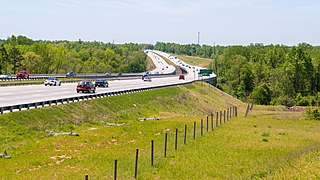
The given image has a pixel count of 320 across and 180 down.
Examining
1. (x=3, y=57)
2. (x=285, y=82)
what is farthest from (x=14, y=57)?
(x=285, y=82)

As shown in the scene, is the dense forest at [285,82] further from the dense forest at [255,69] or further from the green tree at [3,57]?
the green tree at [3,57]

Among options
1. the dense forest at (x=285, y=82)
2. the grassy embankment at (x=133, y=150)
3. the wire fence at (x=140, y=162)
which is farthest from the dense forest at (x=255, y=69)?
the wire fence at (x=140, y=162)

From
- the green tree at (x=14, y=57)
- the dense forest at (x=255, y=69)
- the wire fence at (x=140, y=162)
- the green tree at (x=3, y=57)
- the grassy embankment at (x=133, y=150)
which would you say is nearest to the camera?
the wire fence at (x=140, y=162)

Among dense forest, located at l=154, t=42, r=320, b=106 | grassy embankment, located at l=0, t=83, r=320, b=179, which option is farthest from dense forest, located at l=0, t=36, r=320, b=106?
grassy embankment, located at l=0, t=83, r=320, b=179

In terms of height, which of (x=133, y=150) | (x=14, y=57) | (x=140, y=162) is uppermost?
(x=14, y=57)

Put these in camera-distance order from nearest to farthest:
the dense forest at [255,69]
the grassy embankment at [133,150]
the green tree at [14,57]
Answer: the grassy embankment at [133,150]
the green tree at [14,57]
the dense forest at [255,69]

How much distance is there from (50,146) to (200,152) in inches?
350

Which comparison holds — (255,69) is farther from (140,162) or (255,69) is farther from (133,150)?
(140,162)

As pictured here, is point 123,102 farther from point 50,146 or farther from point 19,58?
point 19,58

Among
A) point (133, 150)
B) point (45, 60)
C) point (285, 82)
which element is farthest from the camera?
point (45, 60)

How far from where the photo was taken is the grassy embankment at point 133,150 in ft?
73.6

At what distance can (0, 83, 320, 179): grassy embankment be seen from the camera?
2242 centimetres

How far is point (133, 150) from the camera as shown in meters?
29.0

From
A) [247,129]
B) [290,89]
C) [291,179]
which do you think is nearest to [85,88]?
[247,129]
